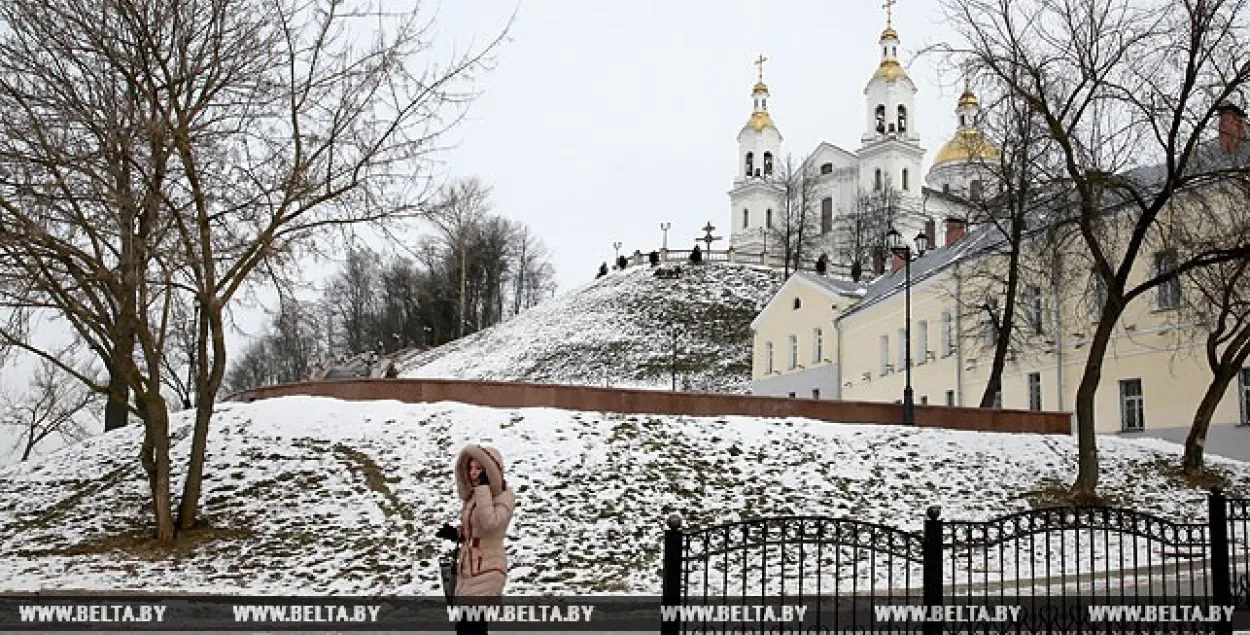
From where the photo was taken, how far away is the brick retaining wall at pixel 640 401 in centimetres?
2533

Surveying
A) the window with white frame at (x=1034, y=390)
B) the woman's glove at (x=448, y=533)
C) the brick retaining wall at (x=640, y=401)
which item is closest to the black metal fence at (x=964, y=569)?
the woman's glove at (x=448, y=533)

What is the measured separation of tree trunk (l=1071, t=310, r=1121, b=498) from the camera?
2225 cm

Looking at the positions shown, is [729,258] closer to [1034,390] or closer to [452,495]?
[1034,390]

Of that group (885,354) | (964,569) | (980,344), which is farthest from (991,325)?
(964,569)

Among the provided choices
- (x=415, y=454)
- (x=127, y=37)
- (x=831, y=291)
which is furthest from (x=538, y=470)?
(x=831, y=291)

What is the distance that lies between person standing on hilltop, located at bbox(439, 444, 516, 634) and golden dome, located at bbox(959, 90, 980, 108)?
17702 millimetres

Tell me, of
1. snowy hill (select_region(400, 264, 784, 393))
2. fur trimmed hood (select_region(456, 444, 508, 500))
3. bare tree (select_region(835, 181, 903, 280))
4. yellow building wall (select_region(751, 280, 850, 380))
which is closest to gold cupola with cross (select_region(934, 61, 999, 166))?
fur trimmed hood (select_region(456, 444, 508, 500))

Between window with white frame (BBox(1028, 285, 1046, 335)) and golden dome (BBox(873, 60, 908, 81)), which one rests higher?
golden dome (BBox(873, 60, 908, 81))

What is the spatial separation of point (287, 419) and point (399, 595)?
31.0ft

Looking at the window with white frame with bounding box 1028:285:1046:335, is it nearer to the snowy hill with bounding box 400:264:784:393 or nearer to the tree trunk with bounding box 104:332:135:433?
the tree trunk with bounding box 104:332:135:433

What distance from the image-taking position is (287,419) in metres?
23.9

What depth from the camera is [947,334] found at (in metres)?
Answer: 43.2

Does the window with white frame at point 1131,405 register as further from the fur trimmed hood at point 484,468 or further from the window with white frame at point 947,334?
the fur trimmed hood at point 484,468

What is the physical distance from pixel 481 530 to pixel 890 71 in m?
91.1
